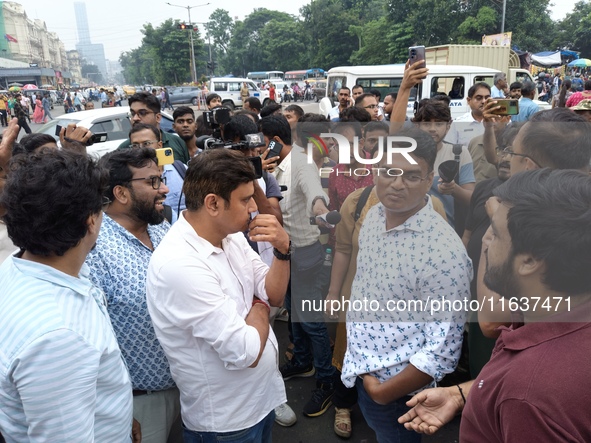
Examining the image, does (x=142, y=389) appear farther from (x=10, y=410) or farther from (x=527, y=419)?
(x=527, y=419)

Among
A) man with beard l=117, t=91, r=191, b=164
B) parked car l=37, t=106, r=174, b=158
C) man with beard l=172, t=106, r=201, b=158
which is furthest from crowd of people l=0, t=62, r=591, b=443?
parked car l=37, t=106, r=174, b=158

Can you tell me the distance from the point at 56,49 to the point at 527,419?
122 metres

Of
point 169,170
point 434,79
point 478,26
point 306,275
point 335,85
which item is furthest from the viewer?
point 478,26

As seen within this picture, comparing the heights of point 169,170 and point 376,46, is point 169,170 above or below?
below

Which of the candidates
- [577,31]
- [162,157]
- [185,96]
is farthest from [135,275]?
[577,31]

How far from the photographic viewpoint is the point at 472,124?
3.94 metres

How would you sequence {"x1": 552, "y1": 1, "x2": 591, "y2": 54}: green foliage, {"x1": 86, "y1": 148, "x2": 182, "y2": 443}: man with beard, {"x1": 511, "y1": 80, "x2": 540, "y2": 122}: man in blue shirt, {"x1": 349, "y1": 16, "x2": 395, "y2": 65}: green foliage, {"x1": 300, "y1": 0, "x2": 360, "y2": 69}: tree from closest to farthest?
{"x1": 86, "y1": 148, "x2": 182, "y2": 443}: man with beard
{"x1": 511, "y1": 80, "x2": 540, "y2": 122}: man in blue shirt
{"x1": 349, "y1": 16, "x2": 395, "y2": 65}: green foliage
{"x1": 552, "y1": 1, "x2": 591, "y2": 54}: green foliage
{"x1": 300, "y1": 0, "x2": 360, "y2": 69}: tree

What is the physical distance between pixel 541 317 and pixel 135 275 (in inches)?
55.9

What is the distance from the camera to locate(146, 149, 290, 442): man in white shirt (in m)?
1.40

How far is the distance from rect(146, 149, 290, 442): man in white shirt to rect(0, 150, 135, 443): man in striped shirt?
0.66 feet

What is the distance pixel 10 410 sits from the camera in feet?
3.76

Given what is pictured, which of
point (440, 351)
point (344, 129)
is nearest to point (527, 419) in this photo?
point (440, 351)

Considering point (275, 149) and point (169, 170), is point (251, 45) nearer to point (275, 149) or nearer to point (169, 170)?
point (169, 170)

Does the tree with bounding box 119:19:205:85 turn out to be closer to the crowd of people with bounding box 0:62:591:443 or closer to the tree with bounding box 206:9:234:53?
the tree with bounding box 206:9:234:53
